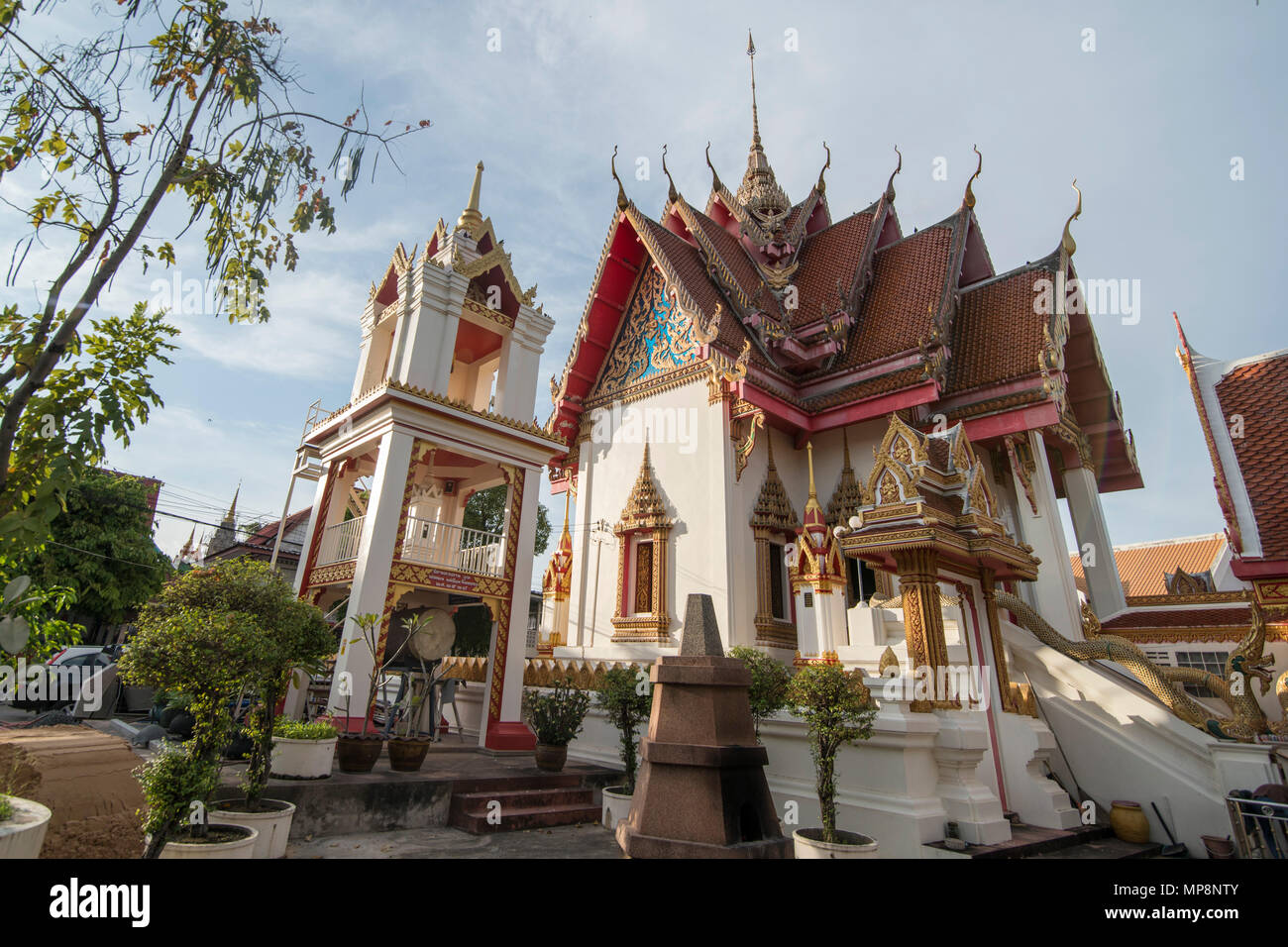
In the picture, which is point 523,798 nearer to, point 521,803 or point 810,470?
point 521,803

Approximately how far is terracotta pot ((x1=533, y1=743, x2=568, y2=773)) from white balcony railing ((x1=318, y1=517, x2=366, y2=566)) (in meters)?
3.46

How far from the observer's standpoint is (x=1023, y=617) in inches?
331

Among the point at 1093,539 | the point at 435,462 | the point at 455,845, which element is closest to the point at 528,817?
the point at 455,845

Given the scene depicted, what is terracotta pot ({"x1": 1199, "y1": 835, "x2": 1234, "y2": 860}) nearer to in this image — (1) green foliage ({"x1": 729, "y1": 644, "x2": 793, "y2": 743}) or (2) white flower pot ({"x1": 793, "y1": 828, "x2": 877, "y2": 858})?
(2) white flower pot ({"x1": 793, "y1": 828, "x2": 877, "y2": 858})

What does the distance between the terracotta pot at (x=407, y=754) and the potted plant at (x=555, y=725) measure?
130 cm

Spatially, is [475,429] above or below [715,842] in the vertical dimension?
above

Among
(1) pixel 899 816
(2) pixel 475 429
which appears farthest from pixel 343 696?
(1) pixel 899 816

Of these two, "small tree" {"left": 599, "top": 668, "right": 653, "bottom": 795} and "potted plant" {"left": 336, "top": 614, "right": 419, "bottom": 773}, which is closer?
"potted plant" {"left": 336, "top": 614, "right": 419, "bottom": 773}

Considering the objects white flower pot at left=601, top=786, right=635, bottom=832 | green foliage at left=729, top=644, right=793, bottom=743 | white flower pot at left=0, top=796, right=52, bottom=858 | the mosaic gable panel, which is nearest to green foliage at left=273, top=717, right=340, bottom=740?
white flower pot at left=601, top=786, right=635, bottom=832

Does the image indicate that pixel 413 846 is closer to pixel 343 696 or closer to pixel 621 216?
pixel 343 696

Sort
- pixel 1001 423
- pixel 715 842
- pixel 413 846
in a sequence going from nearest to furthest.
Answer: pixel 715 842 < pixel 413 846 < pixel 1001 423

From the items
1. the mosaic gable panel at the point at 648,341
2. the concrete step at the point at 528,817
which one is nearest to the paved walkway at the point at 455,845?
the concrete step at the point at 528,817

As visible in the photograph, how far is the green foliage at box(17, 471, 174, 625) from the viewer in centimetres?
1606
